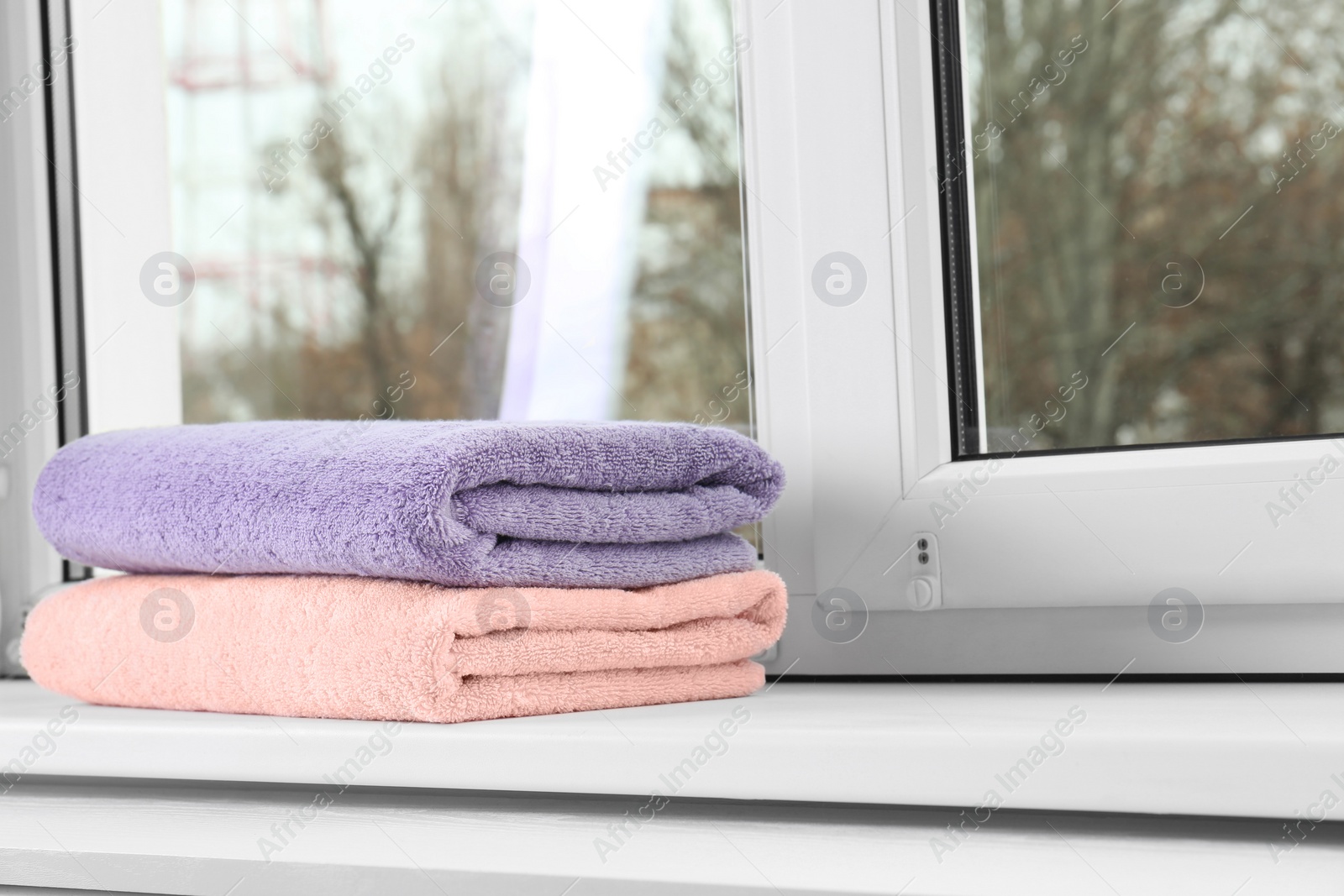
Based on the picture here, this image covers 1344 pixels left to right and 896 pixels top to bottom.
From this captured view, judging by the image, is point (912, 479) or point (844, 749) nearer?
point (844, 749)

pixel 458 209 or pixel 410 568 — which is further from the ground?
pixel 458 209

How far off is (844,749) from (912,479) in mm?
282

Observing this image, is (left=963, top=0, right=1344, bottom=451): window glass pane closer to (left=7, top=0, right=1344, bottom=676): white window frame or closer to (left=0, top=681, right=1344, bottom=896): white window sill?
(left=7, top=0, right=1344, bottom=676): white window frame

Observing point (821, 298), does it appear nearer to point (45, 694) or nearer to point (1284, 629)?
point (1284, 629)

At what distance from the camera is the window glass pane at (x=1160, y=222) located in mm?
842

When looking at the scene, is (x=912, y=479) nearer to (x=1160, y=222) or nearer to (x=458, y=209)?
(x=1160, y=222)

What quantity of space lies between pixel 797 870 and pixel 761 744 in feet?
0.25

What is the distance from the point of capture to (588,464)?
25.8 inches

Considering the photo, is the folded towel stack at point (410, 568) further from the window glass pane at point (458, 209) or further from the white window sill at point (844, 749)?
the window glass pane at point (458, 209)

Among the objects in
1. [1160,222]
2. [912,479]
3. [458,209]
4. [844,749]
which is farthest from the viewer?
[458,209]

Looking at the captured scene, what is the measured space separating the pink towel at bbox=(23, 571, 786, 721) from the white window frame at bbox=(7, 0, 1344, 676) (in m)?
0.10

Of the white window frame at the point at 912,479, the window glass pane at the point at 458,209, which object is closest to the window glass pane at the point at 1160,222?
the white window frame at the point at 912,479

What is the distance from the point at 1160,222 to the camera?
94cm

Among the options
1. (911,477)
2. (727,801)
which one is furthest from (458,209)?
(727,801)
